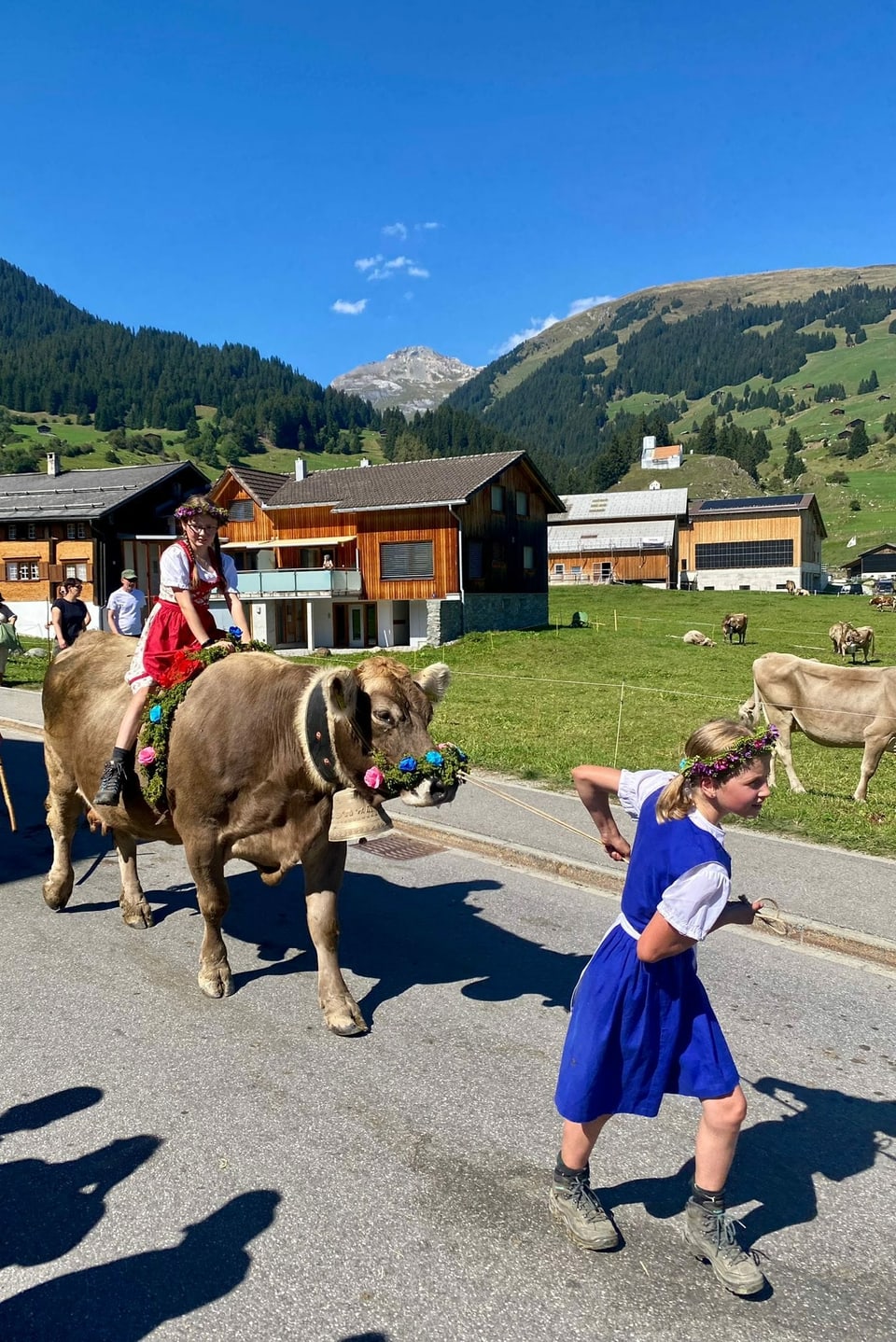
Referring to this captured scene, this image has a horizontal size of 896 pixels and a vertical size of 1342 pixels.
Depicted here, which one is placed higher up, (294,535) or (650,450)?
(650,450)

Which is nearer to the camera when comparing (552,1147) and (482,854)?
(552,1147)

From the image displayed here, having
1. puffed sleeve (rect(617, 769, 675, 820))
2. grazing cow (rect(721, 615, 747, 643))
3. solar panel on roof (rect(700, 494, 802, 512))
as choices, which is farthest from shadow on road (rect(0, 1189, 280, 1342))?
solar panel on roof (rect(700, 494, 802, 512))

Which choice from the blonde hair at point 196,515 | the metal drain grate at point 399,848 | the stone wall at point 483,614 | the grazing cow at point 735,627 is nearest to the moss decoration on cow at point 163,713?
the blonde hair at point 196,515

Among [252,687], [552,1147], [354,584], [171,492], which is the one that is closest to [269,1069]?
[552,1147]

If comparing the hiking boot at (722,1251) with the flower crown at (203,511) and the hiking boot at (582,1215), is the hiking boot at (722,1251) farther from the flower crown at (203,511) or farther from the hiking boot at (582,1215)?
the flower crown at (203,511)

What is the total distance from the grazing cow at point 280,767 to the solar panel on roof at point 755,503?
8038 centimetres

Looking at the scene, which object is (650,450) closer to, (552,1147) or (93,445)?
(93,445)

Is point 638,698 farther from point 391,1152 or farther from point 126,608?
point 391,1152

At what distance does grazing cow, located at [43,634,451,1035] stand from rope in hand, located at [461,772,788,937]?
1.89ft

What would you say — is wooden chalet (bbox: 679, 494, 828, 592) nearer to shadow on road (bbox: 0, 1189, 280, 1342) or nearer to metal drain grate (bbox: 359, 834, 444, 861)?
metal drain grate (bbox: 359, 834, 444, 861)

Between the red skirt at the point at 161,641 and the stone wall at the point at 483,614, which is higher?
the red skirt at the point at 161,641

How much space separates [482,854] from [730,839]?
8.85 ft

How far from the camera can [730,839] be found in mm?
9289

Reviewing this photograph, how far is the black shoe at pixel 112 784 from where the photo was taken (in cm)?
571
